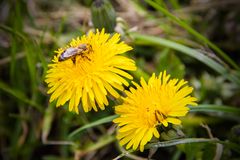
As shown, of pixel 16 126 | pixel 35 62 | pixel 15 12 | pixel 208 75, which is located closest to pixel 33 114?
pixel 16 126

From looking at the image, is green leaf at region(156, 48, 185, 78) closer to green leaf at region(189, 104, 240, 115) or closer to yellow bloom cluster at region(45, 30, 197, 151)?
green leaf at region(189, 104, 240, 115)

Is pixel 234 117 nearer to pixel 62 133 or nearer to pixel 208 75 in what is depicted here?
pixel 208 75

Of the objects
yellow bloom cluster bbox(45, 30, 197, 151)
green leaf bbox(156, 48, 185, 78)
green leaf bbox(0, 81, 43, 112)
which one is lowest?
yellow bloom cluster bbox(45, 30, 197, 151)

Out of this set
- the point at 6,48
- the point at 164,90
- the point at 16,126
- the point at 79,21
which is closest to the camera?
the point at 164,90

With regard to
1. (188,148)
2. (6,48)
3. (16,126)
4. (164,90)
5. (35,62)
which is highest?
(6,48)

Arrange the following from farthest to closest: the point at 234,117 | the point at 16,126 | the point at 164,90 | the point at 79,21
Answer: the point at 79,21, the point at 16,126, the point at 234,117, the point at 164,90

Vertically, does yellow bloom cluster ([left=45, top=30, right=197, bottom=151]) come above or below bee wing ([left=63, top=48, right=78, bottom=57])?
below

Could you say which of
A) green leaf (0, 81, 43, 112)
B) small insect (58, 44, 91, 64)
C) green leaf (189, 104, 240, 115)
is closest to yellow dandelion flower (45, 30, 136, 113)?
small insect (58, 44, 91, 64)
